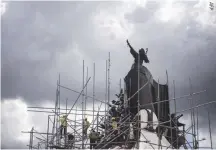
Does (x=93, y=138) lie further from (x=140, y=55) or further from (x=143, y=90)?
(x=140, y=55)

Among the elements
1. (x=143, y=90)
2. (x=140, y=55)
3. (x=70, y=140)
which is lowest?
(x=70, y=140)

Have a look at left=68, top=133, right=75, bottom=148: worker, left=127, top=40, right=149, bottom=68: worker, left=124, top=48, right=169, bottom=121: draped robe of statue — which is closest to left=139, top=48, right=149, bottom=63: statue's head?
left=127, top=40, right=149, bottom=68: worker

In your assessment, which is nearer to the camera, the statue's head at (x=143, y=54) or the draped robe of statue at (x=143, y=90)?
the draped robe of statue at (x=143, y=90)

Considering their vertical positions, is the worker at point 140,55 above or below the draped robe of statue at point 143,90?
above

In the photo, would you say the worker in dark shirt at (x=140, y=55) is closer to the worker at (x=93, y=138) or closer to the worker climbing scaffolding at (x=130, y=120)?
the worker climbing scaffolding at (x=130, y=120)

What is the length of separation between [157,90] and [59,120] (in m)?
7.03

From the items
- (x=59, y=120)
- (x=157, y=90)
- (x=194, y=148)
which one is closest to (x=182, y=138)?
(x=194, y=148)

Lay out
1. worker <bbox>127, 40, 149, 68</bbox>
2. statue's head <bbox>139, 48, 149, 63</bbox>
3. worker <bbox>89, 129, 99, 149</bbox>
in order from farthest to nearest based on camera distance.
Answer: statue's head <bbox>139, 48, 149, 63</bbox>, worker <bbox>127, 40, 149, 68</bbox>, worker <bbox>89, 129, 99, 149</bbox>

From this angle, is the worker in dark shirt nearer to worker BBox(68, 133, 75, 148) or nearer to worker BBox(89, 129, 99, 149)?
worker BBox(89, 129, 99, 149)

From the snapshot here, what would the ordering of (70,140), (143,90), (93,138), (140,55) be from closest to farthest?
1. (93,138)
2. (70,140)
3. (143,90)
4. (140,55)

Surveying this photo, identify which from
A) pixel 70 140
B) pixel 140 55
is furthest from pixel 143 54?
pixel 70 140

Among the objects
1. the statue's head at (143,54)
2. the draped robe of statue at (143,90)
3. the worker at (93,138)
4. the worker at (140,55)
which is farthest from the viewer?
the statue's head at (143,54)

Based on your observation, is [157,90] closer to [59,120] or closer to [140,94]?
[140,94]

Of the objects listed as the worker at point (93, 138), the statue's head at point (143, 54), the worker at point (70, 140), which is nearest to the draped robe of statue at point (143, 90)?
the statue's head at point (143, 54)
